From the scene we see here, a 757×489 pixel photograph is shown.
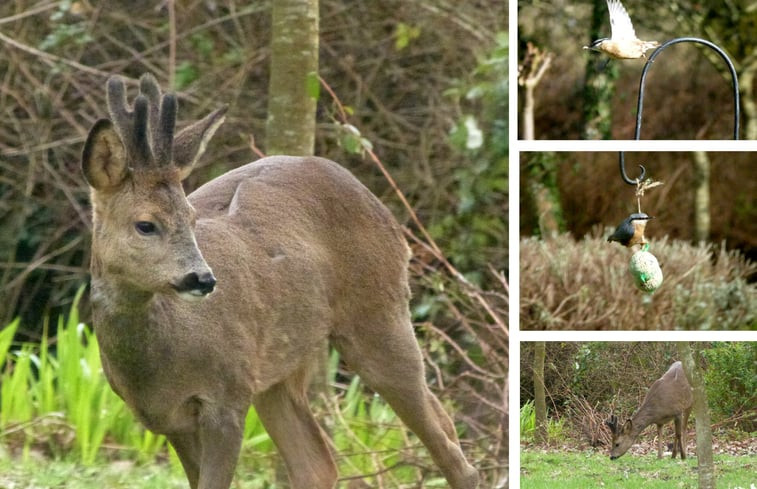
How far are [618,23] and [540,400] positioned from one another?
4.96 feet

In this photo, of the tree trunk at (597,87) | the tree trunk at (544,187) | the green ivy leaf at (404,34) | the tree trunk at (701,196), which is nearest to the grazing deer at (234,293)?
the green ivy leaf at (404,34)

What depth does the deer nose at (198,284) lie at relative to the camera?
11.2 feet

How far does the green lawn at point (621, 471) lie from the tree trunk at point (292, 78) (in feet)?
5.50

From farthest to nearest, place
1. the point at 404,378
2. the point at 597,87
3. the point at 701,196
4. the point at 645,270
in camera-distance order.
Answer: the point at 701,196
the point at 597,87
the point at 404,378
the point at 645,270

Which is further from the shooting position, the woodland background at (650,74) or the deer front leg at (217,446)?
the woodland background at (650,74)

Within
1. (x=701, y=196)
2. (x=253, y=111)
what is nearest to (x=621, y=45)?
(x=253, y=111)

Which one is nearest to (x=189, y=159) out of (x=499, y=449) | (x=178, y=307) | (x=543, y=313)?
(x=178, y=307)

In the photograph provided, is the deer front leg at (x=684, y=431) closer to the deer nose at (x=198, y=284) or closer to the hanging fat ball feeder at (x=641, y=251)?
the hanging fat ball feeder at (x=641, y=251)

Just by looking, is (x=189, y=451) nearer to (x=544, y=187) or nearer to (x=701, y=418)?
(x=701, y=418)

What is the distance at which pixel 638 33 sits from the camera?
7691 mm

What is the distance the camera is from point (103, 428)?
5.48m

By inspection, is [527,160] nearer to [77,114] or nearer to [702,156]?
[702,156]

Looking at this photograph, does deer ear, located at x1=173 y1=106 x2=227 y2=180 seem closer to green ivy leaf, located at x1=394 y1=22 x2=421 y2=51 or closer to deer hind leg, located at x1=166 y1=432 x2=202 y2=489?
deer hind leg, located at x1=166 y1=432 x2=202 y2=489

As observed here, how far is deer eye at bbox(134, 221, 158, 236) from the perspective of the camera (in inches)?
140
